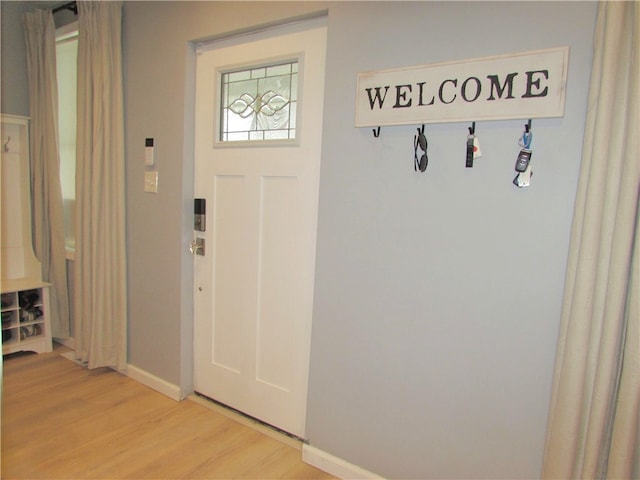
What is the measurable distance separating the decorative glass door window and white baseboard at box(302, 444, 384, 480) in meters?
1.59

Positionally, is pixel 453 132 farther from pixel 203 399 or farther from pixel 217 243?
pixel 203 399

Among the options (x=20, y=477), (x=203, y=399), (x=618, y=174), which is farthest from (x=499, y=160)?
(x=20, y=477)

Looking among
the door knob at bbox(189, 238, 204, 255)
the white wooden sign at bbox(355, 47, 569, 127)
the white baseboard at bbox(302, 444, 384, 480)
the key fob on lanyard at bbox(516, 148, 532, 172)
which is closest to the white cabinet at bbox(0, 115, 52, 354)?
the door knob at bbox(189, 238, 204, 255)

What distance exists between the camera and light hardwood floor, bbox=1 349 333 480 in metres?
1.98

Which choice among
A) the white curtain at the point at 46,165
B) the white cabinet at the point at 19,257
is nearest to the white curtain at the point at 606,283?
the white curtain at the point at 46,165

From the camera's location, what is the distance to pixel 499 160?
151 cm

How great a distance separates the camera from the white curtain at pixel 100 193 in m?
2.63

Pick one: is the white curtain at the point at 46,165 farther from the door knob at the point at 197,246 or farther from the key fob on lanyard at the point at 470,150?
the key fob on lanyard at the point at 470,150

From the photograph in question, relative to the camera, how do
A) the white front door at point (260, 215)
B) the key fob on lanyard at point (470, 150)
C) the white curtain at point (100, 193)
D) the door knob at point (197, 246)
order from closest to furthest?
the key fob on lanyard at point (470, 150) < the white front door at point (260, 215) < the door knob at point (197, 246) < the white curtain at point (100, 193)

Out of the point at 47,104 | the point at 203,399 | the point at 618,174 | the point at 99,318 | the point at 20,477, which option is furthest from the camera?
the point at 47,104

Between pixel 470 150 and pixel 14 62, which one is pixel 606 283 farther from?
pixel 14 62

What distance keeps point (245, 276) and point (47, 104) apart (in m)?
2.14

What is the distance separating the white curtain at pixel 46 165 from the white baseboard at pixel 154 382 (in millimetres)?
854

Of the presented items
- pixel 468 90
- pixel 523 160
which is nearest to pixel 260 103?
pixel 468 90
